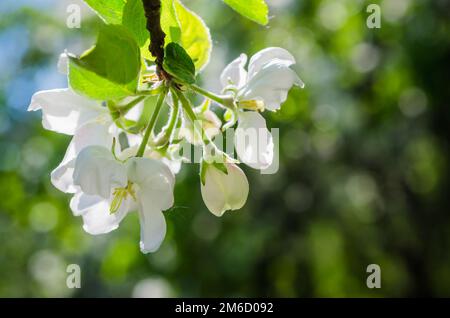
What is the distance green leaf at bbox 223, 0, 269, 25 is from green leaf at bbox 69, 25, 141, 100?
0.11m

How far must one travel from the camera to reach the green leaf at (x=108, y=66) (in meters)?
0.52

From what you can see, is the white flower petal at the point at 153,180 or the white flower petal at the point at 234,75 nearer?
the white flower petal at the point at 153,180

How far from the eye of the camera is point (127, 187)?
0.57m

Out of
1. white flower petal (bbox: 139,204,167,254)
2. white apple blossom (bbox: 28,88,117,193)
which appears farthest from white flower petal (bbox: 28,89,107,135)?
white flower petal (bbox: 139,204,167,254)

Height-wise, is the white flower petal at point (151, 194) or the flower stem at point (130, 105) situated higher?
the flower stem at point (130, 105)

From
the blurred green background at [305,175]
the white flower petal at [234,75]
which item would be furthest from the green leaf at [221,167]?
the blurred green background at [305,175]

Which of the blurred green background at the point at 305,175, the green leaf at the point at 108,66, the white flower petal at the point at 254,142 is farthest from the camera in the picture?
the blurred green background at the point at 305,175

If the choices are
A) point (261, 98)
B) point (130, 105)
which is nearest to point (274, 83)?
point (261, 98)

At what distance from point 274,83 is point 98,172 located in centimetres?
18

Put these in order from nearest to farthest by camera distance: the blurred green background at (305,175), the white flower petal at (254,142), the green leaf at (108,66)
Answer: the green leaf at (108,66) < the white flower petal at (254,142) < the blurred green background at (305,175)

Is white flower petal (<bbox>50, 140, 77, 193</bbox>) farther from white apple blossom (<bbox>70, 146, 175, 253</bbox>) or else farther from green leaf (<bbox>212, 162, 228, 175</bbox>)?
green leaf (<bbox>212, 162, 228, 175</bbox>)

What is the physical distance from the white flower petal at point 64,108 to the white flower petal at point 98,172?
0.06 meters

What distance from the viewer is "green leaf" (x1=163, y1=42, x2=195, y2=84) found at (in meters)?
0.55

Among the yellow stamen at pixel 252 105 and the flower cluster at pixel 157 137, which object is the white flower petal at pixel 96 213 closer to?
the flower cluster at pixel 157 137
